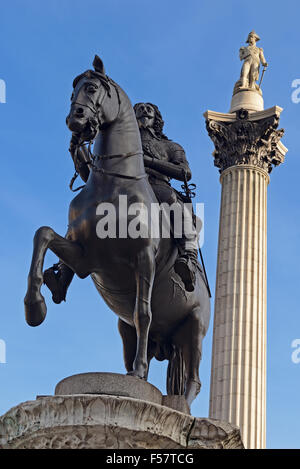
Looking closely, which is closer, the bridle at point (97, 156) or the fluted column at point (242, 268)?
the bridle at point (97, 156)

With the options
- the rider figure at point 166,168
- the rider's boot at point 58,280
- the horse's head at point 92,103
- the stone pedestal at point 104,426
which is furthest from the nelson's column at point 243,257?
the stone pedestal at point 104,426

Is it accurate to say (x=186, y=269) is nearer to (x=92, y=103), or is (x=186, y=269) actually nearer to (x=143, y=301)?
(x=143, y=301)

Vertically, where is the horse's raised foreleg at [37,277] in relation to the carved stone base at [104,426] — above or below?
above

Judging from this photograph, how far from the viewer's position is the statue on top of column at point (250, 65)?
107ft

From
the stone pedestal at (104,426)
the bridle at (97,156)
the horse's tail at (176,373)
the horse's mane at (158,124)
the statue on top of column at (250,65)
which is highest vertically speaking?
the statue on top of column at (250,65)

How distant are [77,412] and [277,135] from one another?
922 inches

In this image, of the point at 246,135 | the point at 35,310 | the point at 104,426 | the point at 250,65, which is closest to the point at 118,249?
the point at 35,310

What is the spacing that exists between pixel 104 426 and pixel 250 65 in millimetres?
26602

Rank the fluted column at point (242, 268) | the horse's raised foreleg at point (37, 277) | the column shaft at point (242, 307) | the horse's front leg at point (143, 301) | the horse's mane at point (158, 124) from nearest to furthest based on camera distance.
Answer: the horse's raised foreleg at point (37, 277)
the horse's front leg at point (143, 301)
the horse's mane at point (158, 124)
the column shaft at point (242, 307)
the fluted column at point (242, 268)

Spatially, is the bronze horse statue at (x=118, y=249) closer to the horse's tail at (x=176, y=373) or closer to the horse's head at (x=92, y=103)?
the horse's head at (x=92, y=103)

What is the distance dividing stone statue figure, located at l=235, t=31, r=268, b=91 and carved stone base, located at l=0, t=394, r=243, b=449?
2548cm

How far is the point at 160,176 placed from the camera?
35.0ft

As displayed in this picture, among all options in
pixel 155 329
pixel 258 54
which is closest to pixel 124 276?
pixel 155 329
